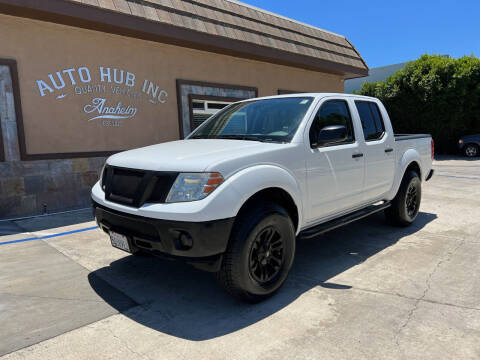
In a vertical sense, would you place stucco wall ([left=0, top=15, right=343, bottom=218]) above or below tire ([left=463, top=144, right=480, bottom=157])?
above

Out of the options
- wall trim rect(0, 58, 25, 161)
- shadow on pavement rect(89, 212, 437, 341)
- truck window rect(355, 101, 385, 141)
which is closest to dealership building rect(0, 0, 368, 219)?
wall trim rect(0, 58, 25, 161)

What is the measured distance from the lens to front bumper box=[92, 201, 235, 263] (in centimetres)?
272

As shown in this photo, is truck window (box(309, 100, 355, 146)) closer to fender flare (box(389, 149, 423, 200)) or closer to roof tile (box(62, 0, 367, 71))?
fender flare (box(389, 149, 423, 200))

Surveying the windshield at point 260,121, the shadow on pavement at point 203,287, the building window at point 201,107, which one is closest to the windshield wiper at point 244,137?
the windshield at point 260,121

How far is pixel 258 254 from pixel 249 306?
1.52 ft

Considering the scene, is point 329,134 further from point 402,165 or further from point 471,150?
point 471,150

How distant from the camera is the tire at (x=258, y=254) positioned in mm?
2926

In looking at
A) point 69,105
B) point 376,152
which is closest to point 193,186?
point 376,152

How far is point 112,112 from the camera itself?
312 inches

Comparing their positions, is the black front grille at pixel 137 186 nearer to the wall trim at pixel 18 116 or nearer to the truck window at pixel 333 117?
the truck window at pixel 333 117

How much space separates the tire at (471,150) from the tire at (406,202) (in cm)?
1450

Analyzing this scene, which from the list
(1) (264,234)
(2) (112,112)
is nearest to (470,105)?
(2) (112,112)

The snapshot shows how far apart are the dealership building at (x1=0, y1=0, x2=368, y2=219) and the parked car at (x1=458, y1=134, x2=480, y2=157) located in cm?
1188

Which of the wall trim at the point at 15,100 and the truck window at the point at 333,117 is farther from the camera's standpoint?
the wall trim at the point at 15,100
